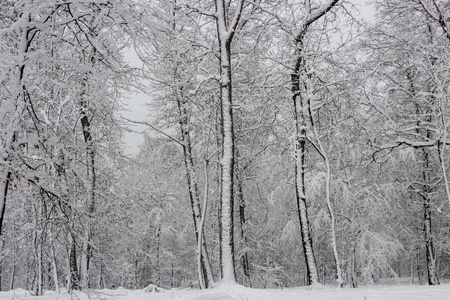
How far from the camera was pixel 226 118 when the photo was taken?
7.82 metres

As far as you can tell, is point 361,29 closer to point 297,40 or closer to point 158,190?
point 297,40

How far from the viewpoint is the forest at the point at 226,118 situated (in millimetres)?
4758

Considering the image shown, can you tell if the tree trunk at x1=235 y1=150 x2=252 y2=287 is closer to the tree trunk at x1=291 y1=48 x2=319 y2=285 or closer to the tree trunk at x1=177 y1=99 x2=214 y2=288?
the tree trunk at x1=177 y1=99 x2=214 y2=288

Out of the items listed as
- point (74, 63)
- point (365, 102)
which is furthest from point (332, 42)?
point (74, 63)

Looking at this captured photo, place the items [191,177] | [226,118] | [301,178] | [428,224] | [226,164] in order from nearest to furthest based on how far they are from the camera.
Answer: [226,164] < [226,118] < [301,178] < [191,177] < [428,224]

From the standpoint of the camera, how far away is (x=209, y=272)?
1115 cm

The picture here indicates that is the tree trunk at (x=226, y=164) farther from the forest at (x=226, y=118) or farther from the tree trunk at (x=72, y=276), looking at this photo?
the tree trunk at (x=72, y=276)

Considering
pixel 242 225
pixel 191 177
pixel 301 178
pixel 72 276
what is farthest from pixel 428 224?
pixel 72 276

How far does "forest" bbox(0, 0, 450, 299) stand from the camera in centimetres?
476

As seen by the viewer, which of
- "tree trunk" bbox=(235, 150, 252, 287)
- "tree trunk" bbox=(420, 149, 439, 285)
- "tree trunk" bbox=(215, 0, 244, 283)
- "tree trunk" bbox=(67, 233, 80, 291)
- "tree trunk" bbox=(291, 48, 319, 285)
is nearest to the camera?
"tree trunk" bbox=(67, 233, 80, 291)

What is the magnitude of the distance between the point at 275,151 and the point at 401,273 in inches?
1328

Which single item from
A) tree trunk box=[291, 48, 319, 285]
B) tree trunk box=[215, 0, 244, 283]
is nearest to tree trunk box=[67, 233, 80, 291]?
tree trunk box=[215, 0, 244, 283]

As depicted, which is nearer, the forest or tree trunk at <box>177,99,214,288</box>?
the forest

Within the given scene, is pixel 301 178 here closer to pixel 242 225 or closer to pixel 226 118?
pixel 226 118
